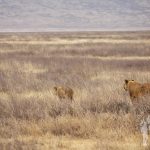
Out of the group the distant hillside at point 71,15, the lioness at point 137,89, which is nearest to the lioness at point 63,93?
the lioness at point 137,89

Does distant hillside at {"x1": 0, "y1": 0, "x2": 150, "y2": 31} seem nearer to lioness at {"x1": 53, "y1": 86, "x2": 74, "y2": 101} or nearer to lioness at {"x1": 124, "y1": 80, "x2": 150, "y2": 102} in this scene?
lioness at {"x1": 53, "y1": 86, "x2": 74, "y2": 101}

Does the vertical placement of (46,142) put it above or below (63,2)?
above

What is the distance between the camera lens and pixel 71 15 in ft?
383

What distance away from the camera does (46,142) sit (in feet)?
25.9

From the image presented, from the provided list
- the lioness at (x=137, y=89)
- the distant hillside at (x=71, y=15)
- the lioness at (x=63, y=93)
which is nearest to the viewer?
the lioness at (x=137, y=89)

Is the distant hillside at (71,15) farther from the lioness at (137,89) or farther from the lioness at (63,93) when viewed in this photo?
the lioness at (137,89)

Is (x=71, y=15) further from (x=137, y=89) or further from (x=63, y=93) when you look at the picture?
(x=137, y=89)

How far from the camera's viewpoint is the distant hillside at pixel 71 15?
378 feet

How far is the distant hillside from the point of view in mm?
115188

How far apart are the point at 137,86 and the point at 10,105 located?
104 inches

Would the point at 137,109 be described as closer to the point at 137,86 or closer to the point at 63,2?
the point at 137,86

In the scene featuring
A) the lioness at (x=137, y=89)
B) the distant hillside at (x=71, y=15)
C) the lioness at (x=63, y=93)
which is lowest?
the distant hillside at (x=71, y=15)

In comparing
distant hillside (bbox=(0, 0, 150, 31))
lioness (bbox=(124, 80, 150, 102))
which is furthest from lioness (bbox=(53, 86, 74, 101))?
distant hillside (bbox=(0, 0, 150, 31))

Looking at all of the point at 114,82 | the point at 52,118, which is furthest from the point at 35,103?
the point at 114,82
